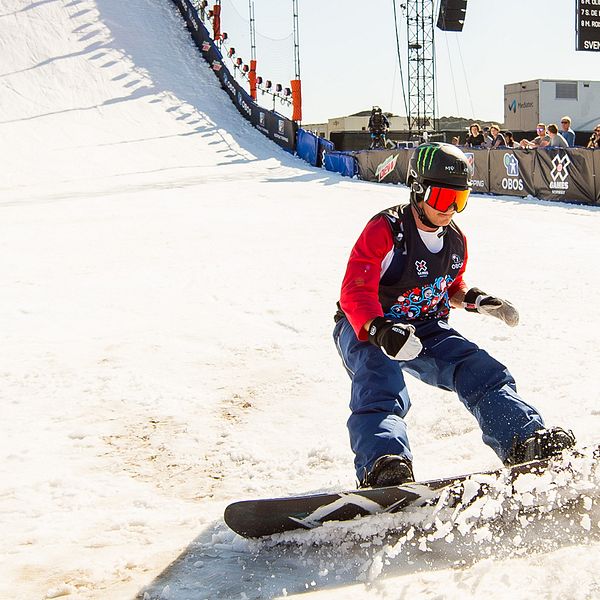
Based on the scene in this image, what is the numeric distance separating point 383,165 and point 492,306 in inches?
606

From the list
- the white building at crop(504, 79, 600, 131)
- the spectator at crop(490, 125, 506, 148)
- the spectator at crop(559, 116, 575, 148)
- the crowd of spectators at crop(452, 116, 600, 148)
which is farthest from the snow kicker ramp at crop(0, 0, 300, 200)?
the white building at crop(504, 79, 600, 131)

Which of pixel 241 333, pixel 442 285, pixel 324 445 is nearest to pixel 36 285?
pixel 241 333

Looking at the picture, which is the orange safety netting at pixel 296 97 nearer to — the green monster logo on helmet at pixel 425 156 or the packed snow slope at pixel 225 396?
the packed snow slope at pixel 225 396

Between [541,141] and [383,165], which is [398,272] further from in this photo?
[383,165]

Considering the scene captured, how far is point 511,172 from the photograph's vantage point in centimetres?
1545

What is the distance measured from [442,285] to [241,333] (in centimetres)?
259

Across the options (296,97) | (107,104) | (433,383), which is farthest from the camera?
(296,97)

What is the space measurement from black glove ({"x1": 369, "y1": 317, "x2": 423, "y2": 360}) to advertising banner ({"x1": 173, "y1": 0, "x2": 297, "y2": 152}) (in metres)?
20.4

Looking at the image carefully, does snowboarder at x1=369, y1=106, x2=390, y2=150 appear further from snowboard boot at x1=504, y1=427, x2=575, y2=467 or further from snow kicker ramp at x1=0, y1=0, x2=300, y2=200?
snowboard boot at x1=504, y1=427, x2=575, y2=467

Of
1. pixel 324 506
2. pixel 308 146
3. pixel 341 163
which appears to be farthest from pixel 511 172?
pixel 324 506

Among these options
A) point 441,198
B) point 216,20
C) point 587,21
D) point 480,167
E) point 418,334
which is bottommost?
point 418,334

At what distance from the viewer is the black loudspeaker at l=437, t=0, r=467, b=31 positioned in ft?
93.8

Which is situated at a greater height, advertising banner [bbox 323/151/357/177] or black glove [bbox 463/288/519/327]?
advertising banner [bbox 323/151/357/177]

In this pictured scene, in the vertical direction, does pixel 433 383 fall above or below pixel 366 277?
below
